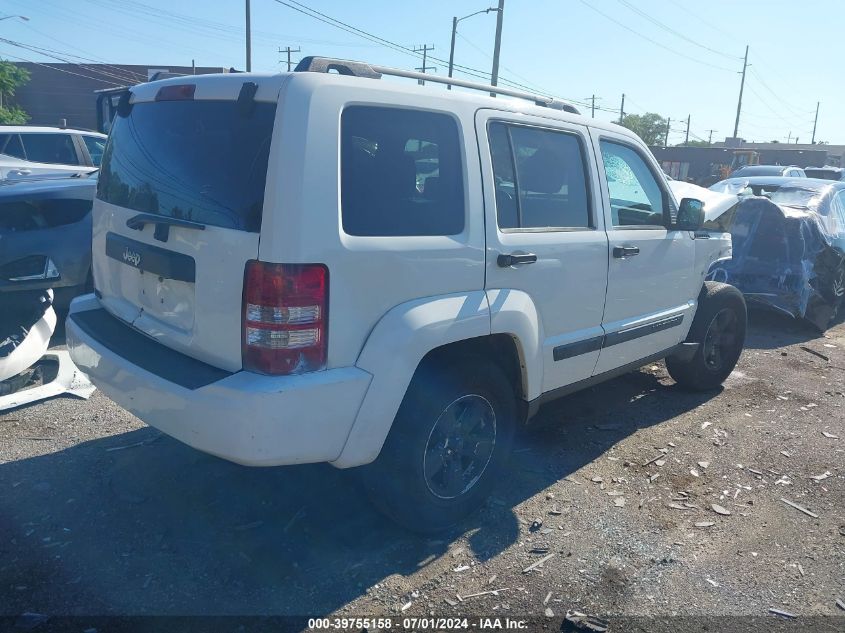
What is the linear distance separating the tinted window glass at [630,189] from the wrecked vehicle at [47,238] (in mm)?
4557

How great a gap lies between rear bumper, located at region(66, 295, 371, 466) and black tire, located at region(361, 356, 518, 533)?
0.40m

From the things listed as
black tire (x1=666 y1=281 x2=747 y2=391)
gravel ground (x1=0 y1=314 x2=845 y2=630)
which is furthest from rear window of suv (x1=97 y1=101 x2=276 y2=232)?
black tire (x1=666 y1=281 x2=747 y2=391)

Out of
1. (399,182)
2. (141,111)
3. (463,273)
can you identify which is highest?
(141,111)

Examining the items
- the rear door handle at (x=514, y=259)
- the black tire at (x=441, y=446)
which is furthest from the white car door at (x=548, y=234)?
the black tire at (x=441, y=446)

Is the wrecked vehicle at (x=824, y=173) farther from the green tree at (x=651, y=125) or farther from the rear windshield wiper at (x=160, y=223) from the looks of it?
the green tree at (x=651, y=125)

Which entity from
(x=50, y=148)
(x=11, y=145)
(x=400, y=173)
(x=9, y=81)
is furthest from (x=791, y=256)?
(x=9, y=81)

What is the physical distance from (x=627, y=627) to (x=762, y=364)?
4724 mm

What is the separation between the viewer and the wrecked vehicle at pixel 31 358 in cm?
475

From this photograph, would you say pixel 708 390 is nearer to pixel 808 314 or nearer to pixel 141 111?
pixel 808 314

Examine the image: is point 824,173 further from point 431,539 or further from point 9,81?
point 9,81

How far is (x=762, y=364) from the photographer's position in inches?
265

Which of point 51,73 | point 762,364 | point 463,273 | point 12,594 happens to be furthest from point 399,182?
point 51,73

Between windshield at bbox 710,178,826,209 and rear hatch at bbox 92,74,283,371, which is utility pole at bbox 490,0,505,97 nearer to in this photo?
windshield at bbox 710,178,826,209

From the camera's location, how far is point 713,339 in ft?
18.5
